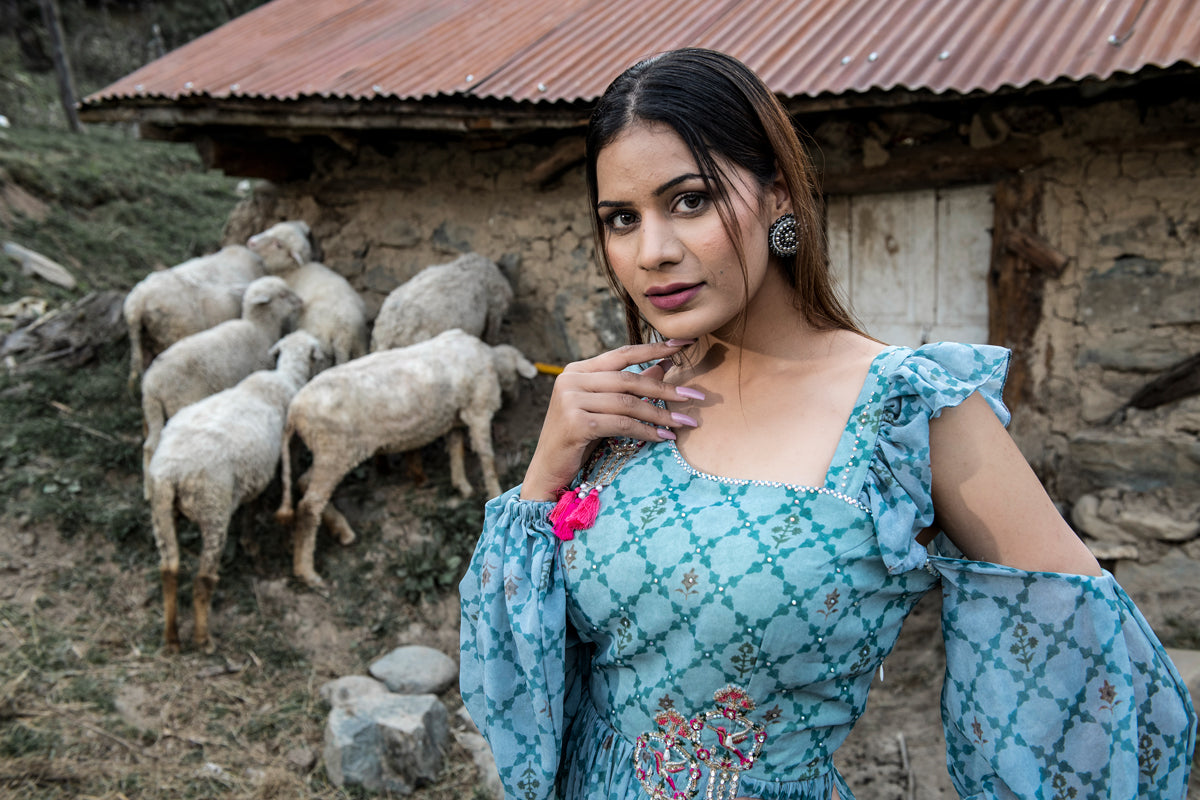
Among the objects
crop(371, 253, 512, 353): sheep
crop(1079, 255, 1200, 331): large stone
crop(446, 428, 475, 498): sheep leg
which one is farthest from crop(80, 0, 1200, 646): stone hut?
crop(446, 428, 475, 498): sheep leg

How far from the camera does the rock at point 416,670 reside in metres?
4.39

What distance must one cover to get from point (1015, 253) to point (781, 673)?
4048 millimetres

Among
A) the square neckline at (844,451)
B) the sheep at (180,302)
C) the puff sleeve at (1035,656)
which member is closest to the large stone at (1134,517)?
the puff sleeve at (1035,656)

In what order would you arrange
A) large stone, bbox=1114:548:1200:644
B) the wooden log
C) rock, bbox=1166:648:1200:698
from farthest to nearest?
the wooden log < large stone, bbox=1114:548:1200:644 < rock, bbox=1166:648:1200:698

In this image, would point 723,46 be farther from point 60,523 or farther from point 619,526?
point 60,523

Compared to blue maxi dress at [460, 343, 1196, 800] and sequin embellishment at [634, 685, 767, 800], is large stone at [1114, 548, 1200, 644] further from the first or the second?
sequin embellishment at [634, 685, 767, 800]

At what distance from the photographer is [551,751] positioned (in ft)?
5.12

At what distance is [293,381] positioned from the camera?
17.5ft

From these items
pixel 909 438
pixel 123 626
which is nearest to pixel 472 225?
pixel 123 626

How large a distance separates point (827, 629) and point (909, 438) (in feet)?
1.06

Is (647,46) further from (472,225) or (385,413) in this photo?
(385,413)

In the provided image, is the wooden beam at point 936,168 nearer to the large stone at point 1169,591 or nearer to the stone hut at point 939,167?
the stone hut at point 939,167

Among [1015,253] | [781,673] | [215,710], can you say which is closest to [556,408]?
[781,673]

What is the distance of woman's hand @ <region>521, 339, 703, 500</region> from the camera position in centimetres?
148
